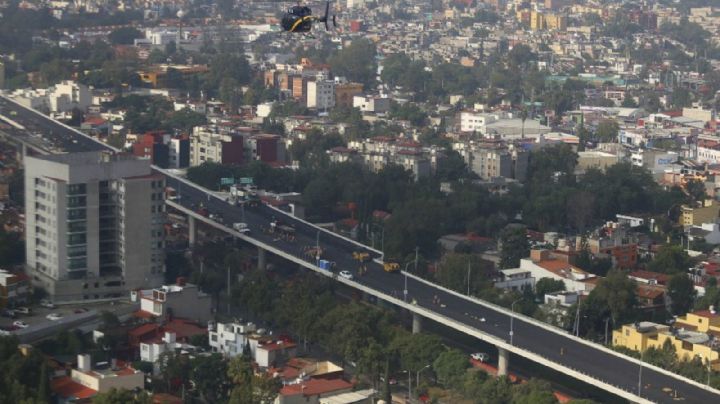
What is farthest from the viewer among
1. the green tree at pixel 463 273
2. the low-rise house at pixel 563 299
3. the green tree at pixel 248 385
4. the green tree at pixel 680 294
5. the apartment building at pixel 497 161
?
the apartment building at pixel 497 161

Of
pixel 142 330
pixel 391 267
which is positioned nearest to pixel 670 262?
pixel 391 267

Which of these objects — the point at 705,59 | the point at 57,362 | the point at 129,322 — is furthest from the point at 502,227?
the point at 705,59

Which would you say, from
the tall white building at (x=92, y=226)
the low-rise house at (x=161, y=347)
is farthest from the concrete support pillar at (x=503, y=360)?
the tall white building at (x=92, y=226)

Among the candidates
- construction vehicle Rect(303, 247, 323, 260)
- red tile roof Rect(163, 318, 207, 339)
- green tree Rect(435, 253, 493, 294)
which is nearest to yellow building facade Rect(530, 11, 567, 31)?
construction vehicle Rect(303, 247, 323, 260)

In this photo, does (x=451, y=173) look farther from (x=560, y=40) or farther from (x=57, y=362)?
(x=560, y=40)

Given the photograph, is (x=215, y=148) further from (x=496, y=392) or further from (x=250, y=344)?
(x=496, y=392)

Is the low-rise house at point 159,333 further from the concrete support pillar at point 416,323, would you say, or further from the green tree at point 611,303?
the green tree at point 611,303

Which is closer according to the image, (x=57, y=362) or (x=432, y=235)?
(x=57, y=362)
